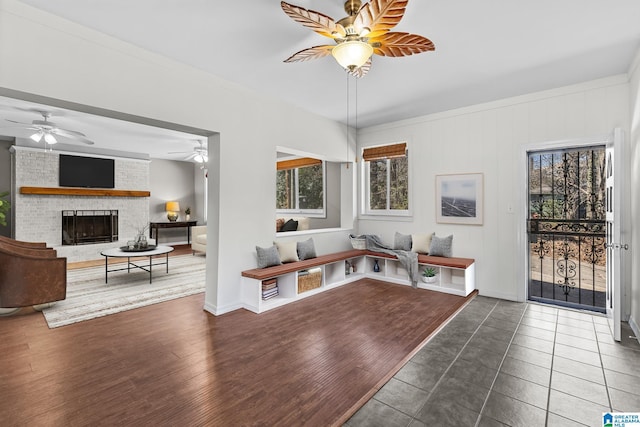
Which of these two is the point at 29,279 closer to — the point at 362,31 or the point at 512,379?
the point at 362,31

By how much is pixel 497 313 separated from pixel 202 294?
384 cm

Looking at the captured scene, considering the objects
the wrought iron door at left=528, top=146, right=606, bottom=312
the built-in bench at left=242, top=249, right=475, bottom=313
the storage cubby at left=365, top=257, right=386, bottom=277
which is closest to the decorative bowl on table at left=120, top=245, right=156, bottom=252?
the built-in bench at left=242, top=249, right=475, bottom=313

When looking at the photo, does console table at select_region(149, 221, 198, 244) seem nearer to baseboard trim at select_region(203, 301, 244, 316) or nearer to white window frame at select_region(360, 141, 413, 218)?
baseboard trim at select_region(203, 301, 244, 316)

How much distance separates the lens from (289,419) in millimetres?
1735

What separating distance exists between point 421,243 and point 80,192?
24.4 feet

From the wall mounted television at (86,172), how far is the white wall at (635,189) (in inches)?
366

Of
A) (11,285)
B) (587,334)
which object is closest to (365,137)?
(587,334)

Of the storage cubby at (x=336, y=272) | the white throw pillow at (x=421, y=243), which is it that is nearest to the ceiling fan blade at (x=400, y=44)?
the white throw pillow at (x=421, y=243)

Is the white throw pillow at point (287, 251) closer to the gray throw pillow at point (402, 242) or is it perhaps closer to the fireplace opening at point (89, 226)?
the gray throw pillow at point (402, 242)

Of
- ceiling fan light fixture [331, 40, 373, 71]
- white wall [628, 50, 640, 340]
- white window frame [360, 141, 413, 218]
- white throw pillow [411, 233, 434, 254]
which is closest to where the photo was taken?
ceiling fan light fixture [331, 40, 373, 71]

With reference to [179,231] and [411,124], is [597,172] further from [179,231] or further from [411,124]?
[179,231]

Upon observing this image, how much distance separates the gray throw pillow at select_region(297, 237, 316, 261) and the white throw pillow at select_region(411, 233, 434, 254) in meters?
1.60

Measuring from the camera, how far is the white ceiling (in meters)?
2.20

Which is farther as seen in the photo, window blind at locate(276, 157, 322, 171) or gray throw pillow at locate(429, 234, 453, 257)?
window blind at locate(276, 157, 322, 171)
